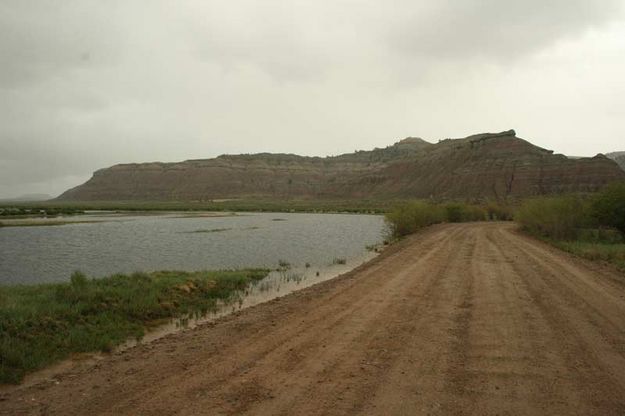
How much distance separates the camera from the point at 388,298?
12047mm

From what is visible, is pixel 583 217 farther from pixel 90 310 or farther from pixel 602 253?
pixel 90 310

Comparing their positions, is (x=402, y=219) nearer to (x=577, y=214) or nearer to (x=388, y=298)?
(x=577, y=214)

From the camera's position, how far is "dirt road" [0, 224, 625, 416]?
18.7 ft

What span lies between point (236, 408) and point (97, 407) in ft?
5.83

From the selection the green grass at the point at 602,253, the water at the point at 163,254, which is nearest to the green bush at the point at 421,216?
the water at the point at 163,254

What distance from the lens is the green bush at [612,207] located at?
26500 mm

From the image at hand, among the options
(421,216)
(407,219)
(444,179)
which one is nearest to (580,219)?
(407,219)

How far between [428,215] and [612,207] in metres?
18.4

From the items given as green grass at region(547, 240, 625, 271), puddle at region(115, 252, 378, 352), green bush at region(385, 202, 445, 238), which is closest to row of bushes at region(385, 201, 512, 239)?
green bush at region(385, 202, 445, 238)

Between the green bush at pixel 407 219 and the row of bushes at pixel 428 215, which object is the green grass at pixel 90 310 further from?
the row of bushes at pixel 428 215

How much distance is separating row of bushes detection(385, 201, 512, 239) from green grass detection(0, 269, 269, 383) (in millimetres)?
21218

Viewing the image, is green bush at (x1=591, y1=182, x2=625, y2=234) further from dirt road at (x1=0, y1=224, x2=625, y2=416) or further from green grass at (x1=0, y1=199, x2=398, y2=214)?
green grass at (x1=0, y1=199, x2=398, y2=214)

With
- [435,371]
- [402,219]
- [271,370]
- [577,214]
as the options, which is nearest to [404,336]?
[435,371]

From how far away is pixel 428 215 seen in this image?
4416cm
